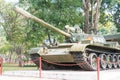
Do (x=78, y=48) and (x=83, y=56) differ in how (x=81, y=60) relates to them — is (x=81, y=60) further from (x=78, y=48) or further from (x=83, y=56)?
(x=78, y=48)

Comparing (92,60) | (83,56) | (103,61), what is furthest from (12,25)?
(83,56)

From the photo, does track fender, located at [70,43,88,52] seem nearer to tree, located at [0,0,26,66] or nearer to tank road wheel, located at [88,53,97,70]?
tank road wheel, located at [88,53,97,70]

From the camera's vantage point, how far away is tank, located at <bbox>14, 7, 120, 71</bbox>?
580 inches

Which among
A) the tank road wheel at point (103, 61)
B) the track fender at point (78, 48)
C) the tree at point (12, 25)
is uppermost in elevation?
the tree at point (12, 25)

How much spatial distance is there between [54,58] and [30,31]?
14.8m

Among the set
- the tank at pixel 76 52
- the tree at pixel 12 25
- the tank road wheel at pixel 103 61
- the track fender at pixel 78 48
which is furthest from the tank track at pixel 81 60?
the tree at pixel 12 25

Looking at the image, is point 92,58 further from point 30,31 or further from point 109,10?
point 109,10

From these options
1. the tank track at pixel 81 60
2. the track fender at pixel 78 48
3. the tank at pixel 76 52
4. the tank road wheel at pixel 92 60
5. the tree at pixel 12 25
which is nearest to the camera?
the track fender at pixel 78 48

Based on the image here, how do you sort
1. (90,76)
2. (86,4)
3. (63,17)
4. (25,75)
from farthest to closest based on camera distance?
(63,17), (86,4), (25,75), (90,76)

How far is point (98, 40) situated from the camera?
17.4 meters

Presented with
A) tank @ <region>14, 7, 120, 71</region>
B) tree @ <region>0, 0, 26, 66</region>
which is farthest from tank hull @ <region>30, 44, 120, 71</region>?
tree @ <region>0, 0, 26, 66</region>

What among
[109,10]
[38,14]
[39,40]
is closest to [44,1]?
[38,14]

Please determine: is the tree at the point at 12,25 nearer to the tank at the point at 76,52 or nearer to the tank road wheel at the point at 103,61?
the tank at the point at 76,52

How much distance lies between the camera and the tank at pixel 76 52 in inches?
580
